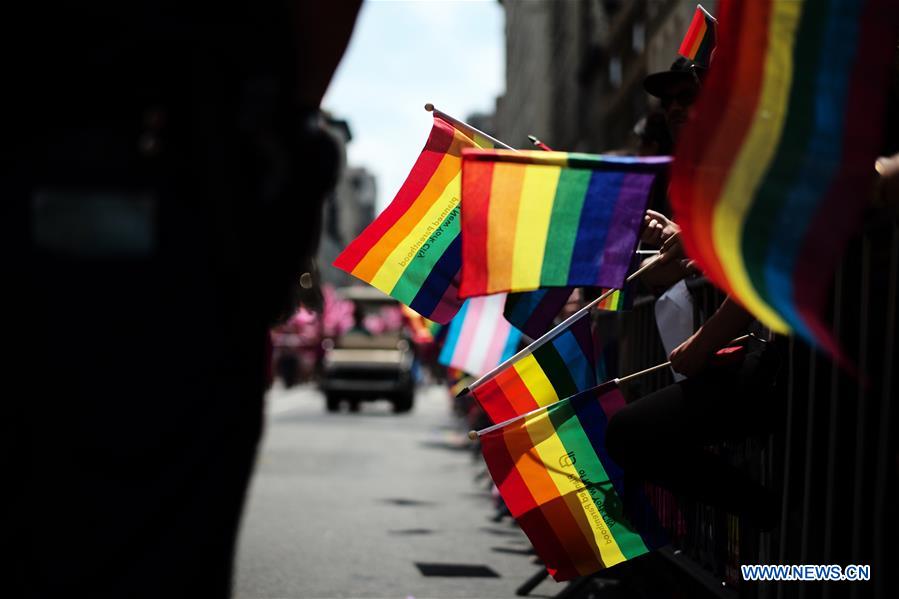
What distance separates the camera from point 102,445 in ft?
7.06

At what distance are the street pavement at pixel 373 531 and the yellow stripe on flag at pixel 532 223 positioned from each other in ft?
9.66

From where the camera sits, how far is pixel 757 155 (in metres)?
2.96

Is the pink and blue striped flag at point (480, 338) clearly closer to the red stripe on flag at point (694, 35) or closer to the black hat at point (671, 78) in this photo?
the red stripe on flag at point (694, 35)

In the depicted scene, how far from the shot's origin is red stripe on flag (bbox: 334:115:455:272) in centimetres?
495

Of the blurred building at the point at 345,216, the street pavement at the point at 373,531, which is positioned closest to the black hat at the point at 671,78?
the street pavement at the point at 373,531

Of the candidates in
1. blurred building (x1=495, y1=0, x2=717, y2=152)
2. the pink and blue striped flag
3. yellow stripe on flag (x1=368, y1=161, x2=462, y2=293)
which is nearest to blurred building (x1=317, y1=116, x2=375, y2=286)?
blurred building (x1=495, y1=0, x2=717, y2=152)

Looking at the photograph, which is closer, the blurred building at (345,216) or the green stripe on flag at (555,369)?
the green stripe on flag at (555,369)

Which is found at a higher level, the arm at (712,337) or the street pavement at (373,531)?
the arm at (712,337)

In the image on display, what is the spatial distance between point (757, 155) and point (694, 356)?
3.03 ft

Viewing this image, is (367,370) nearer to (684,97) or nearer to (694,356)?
(684,97)

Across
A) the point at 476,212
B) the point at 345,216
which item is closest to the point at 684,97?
the point at 476,212

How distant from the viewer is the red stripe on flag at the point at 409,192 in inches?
195

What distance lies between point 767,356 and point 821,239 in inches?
43.2

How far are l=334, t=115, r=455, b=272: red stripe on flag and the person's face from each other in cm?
79
